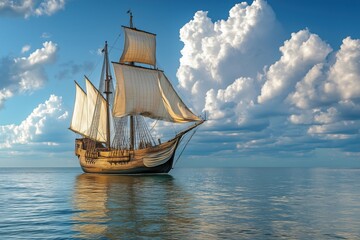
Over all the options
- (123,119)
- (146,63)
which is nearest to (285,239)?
(123,119)

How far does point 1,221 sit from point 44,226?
3.72 meters

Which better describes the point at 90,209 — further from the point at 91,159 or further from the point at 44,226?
the point at 91,159

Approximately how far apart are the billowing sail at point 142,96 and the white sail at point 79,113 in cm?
1713

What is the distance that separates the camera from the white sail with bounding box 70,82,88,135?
99.8m

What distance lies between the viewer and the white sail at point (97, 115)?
9550 cm

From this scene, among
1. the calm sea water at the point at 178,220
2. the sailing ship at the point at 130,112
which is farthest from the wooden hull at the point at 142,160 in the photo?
the calm sea water at the point at 178,220

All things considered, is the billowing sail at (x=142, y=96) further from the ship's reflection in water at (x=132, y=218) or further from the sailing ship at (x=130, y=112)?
the ship's reflection in water at (x=132, y=218)

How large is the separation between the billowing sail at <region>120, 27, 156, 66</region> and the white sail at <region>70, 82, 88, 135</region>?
54.3 feet

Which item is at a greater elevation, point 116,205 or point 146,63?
point 146,63

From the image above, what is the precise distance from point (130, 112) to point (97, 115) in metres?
13.4

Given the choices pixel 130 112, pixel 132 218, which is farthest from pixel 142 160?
pixel 132 218

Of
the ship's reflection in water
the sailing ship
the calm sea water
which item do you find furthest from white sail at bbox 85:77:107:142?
the ship's reflection in water

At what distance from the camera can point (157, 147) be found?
7925 cm

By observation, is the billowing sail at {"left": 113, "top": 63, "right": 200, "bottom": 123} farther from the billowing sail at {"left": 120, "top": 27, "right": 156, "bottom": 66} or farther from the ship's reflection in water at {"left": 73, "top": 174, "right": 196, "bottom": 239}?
the ship's reflection in water at {"left": 73, "top": 174, "right": 196, "bottom": 239}
